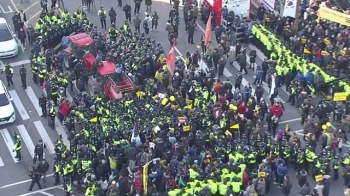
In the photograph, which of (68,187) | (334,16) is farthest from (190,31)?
(68,187)

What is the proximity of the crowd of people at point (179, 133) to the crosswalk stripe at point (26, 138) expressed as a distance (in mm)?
1429

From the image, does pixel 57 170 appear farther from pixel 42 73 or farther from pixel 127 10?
pixel 127 10

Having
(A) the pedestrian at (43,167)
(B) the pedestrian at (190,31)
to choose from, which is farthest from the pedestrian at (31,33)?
(A) the pedestrian at (43,167)

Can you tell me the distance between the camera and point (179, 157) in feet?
95.8

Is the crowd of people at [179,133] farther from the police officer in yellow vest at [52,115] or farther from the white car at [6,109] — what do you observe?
the white car at [6,109]

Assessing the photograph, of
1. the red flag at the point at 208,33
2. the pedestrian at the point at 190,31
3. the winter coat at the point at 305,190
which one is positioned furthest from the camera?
the pedestrian at the point at 190,31

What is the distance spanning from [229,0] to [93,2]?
355 inches

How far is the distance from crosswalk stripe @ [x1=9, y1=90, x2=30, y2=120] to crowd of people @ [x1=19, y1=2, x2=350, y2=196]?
4.12 ft

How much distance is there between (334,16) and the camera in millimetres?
36219

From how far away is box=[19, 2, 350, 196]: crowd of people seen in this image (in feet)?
92.5

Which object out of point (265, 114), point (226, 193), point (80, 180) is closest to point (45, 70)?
point (80, 180)

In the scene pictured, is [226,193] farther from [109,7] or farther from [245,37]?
[109,7]

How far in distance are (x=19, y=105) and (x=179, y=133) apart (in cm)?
962

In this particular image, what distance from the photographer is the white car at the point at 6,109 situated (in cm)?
3419
